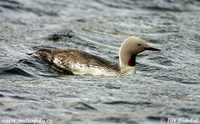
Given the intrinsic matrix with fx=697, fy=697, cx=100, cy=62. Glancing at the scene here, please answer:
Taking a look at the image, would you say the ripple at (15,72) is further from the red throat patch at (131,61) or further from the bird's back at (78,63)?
the red throat patch at (131,61)

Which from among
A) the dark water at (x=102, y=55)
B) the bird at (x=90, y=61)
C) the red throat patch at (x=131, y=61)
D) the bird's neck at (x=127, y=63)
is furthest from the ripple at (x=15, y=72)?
the red throat patch at (x=131, y=61)

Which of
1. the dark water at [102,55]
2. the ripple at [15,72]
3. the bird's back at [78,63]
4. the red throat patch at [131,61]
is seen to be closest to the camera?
the dark water at [102,55]

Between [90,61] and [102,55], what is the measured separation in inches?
93.0

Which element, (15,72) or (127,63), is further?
(127,63)

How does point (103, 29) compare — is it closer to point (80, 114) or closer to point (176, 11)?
point (176, 11)

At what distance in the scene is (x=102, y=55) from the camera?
16203 mm

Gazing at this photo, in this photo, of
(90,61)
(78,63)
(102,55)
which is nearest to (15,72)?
(78,63)

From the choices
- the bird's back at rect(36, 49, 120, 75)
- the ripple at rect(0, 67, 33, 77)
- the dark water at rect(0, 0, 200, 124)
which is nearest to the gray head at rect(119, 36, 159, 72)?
the bird's back at rect(36, 49, 120, 75)

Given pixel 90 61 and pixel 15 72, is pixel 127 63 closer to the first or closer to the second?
pixel 90 61

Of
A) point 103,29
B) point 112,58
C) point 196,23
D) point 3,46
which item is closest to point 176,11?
point 196,23

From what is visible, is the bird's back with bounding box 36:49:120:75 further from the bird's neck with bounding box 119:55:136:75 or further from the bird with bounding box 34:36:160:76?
the bird's neck with bounding box 119:55:136:75

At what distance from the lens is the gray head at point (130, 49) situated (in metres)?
14.3

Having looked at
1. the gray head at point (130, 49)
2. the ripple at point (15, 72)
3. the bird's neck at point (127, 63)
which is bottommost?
the ripple at point (15, 72)

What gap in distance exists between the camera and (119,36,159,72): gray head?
14.3 meters
